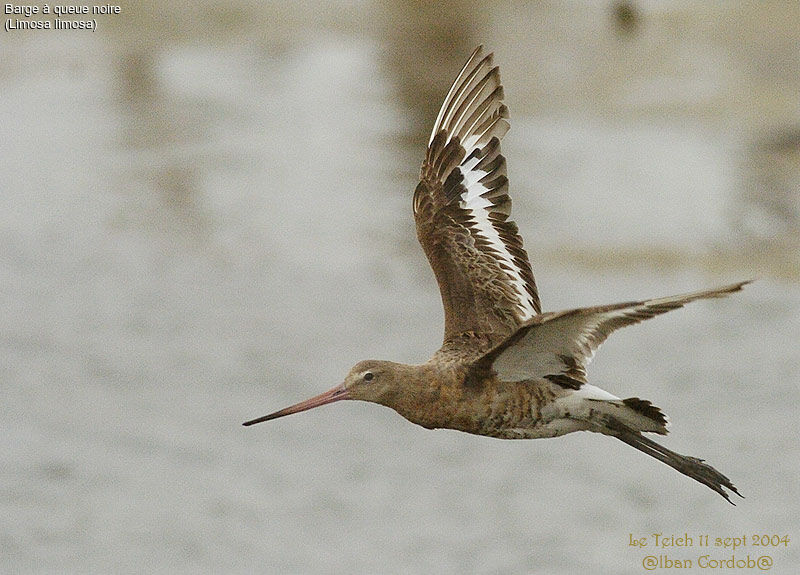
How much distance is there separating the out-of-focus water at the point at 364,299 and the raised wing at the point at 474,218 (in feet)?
28.9

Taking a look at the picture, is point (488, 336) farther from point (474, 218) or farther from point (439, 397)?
point (474, 218)

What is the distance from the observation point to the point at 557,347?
5688 millimetres

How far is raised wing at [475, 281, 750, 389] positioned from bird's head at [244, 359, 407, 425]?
0.37m

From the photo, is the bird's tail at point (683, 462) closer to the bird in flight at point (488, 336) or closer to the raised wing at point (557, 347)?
the bird in flight at point (488, 336)

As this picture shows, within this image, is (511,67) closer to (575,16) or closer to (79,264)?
(575,16)

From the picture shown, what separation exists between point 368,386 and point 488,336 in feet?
1.73

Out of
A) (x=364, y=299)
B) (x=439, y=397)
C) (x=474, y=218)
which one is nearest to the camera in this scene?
(x=439, y=397)

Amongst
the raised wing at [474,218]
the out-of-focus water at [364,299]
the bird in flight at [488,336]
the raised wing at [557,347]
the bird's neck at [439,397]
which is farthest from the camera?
the out-of-focus water at [364,299]

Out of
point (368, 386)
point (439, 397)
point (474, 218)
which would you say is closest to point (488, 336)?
point (439, 397)

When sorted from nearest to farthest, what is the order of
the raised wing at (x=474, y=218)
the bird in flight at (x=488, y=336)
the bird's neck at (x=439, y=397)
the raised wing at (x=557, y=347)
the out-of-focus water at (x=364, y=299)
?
the raised wing at (x=557, y=347) → the bird in flight at (x=488, y=336) → the bird's neck at (x=439, y=397) → the raised wing at (x=474, y=218) → the out-of-focus water at (x=364, y=299)

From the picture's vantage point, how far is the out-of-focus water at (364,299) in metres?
15.8

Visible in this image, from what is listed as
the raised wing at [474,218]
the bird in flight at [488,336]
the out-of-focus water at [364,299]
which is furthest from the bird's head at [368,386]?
the out-of-focus water at [364,299]

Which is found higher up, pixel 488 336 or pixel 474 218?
pixel 474 218

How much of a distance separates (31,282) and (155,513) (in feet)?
10.4
